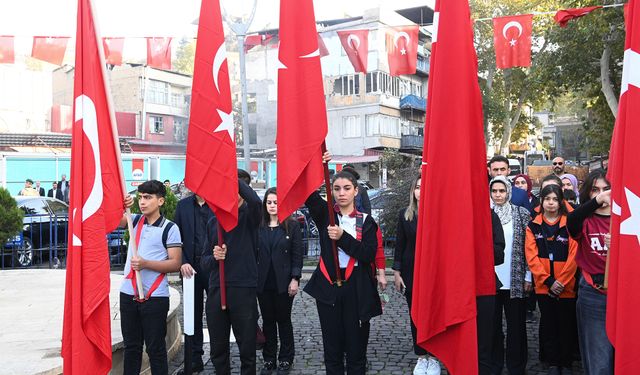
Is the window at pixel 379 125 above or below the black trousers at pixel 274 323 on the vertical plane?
above

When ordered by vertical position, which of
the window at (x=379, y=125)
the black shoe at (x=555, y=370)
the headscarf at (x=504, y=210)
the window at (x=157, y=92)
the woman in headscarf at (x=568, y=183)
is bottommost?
the black shoe at (x=555, y=370)

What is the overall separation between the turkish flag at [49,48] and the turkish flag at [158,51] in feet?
6.28

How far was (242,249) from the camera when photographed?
5.42 metres

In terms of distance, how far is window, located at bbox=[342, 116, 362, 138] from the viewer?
50.6 m

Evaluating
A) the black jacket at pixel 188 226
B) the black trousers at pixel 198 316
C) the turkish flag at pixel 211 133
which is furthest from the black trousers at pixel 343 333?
the black jacket at pixel 188 226

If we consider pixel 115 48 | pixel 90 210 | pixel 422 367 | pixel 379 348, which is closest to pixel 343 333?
pixel 422 367

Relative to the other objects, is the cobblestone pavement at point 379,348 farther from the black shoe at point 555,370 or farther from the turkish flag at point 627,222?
the turkish flag at point 627,222

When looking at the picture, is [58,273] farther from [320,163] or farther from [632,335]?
[632,335]

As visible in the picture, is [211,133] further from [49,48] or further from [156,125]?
[156,125]

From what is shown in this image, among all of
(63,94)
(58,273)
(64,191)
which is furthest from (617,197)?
(63,94)

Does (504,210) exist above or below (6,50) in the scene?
below

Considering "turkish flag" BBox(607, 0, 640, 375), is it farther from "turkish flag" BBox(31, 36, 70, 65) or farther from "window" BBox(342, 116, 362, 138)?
"window" BBox(342, 116, 362, 138)

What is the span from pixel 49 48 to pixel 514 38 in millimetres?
11019

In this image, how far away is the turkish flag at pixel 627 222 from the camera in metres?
3.44
